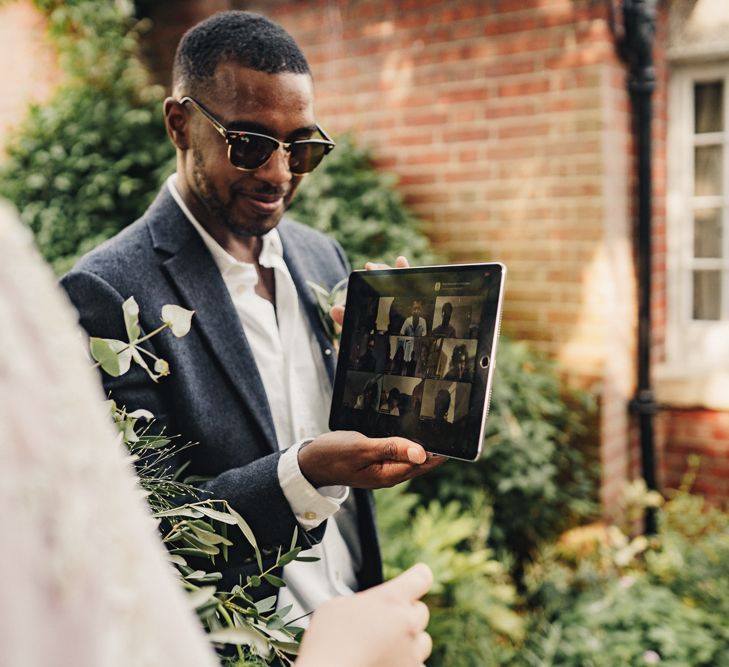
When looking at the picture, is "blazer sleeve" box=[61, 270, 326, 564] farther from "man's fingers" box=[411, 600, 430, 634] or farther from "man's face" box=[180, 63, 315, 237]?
"man's fingers" box=[411, 600, 430, 634]

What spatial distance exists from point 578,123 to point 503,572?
234 cm

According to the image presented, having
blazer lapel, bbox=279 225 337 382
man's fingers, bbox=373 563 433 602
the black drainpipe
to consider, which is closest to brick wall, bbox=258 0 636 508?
the black drainpipe

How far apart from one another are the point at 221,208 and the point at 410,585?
3.91 feet

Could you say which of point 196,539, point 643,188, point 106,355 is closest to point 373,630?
point 196,539

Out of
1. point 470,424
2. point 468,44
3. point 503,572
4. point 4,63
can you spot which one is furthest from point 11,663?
point 4,63

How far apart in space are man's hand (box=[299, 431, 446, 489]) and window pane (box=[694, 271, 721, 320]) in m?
3.38

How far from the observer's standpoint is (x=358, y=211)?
420 cm

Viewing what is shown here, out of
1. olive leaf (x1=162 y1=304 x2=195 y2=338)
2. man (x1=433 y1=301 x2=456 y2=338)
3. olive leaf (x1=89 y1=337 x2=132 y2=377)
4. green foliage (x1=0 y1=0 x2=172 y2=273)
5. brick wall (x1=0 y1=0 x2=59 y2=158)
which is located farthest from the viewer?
brick wall (x1=0 y1=0 x2=59 y2=158)

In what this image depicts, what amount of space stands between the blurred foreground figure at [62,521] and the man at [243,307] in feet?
3.13

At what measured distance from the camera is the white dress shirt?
5.81 feet

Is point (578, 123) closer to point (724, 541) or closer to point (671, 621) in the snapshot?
point (724, 541)

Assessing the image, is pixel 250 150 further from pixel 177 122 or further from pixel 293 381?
pixel 293 381

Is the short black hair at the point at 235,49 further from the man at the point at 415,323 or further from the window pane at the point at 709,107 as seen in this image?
the window pane at the point at 709,107

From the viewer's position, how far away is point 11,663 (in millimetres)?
428
